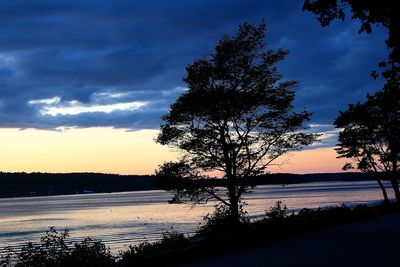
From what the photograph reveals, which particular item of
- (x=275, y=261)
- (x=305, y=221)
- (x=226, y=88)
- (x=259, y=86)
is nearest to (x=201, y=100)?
(x=226, y=88)

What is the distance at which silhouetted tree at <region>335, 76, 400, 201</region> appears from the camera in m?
43.9

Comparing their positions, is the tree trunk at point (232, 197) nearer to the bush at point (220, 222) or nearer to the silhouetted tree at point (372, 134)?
the bush at point (220, 222)

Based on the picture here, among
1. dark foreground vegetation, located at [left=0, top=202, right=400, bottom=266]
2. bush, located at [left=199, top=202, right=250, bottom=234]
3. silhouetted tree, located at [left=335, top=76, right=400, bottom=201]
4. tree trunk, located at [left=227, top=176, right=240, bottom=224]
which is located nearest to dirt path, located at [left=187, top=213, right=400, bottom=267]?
dark foreground vegetation, located at [left=0, top=202, right=400, bottom=266]

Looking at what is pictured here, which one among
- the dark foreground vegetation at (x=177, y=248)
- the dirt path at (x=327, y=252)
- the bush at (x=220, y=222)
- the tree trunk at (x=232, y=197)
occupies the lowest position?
the dirt path at (x=327, y=252)

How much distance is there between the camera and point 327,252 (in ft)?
51.2

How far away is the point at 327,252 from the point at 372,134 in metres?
33.3

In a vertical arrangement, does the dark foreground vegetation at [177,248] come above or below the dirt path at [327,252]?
above

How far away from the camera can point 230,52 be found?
27500 mm

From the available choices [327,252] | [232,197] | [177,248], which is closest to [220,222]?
[232,197]

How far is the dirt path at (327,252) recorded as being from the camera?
13865 millimetres

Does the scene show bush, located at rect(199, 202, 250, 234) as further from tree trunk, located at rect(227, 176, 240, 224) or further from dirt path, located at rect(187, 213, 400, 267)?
dirt path, located at rect(187, 213, 400, 267)

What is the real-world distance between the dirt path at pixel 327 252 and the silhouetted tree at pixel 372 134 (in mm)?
24430

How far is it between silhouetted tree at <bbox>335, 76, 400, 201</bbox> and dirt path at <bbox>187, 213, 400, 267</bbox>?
2443 centimetres

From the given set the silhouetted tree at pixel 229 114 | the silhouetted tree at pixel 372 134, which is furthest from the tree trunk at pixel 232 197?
the silhouetted tree at pixel 372 134
